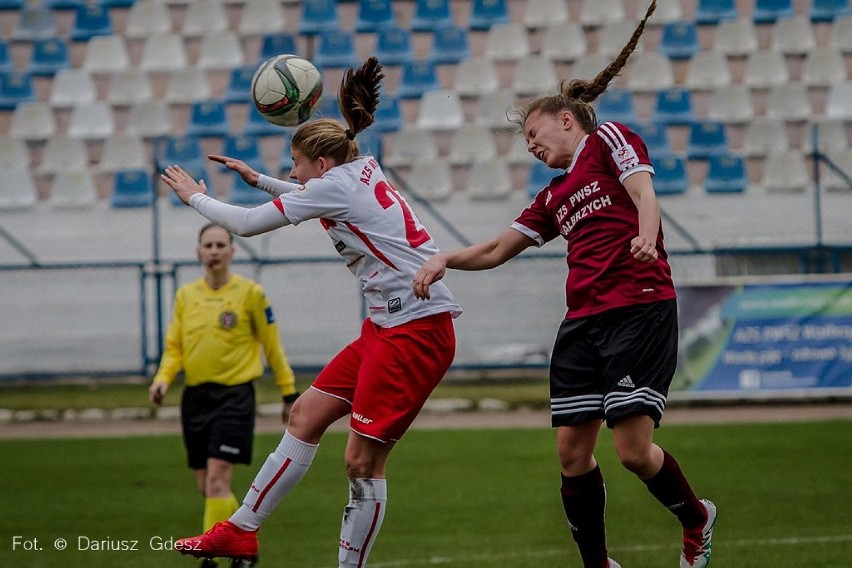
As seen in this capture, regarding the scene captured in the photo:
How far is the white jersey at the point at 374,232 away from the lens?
528cm

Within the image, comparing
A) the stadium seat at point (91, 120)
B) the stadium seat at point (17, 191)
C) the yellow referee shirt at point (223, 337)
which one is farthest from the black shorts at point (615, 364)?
the stadium seat at point (91, 120)

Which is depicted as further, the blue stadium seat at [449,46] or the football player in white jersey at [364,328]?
the blue stadium seat at [449,46]

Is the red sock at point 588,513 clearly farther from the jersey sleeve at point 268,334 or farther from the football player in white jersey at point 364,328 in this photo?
the jersey sleeve at point 268,334

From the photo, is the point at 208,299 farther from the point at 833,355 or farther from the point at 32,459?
the point at 833,355

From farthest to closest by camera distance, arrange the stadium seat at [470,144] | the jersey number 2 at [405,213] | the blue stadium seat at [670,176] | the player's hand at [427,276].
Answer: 1. the stadium seat at [470,144]
2. the blue stadium seat at [670,176]
3. the jersey number 2 at [405,213]
4. the player's hand at [427,276]

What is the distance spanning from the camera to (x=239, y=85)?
1777 centimetres

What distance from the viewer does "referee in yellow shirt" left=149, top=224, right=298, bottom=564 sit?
6840 millimetres

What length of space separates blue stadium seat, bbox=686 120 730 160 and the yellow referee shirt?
1100cm

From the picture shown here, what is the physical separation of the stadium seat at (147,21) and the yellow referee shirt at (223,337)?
12214 mm

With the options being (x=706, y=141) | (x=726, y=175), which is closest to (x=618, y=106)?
(x=706, y=141)

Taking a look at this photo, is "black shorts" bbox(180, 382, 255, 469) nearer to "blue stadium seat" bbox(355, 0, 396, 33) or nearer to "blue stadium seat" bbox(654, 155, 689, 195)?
"blue stadium seat" bbox(654, 155, 689, 195)

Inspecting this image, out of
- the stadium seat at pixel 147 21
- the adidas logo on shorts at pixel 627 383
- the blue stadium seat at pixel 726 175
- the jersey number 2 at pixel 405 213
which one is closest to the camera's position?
the adidas logo on shorts at pixel 627 383

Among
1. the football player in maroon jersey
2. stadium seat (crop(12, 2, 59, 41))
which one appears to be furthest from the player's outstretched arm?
stadium seat (crop(12, 2, 59, 41))

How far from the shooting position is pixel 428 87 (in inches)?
701
